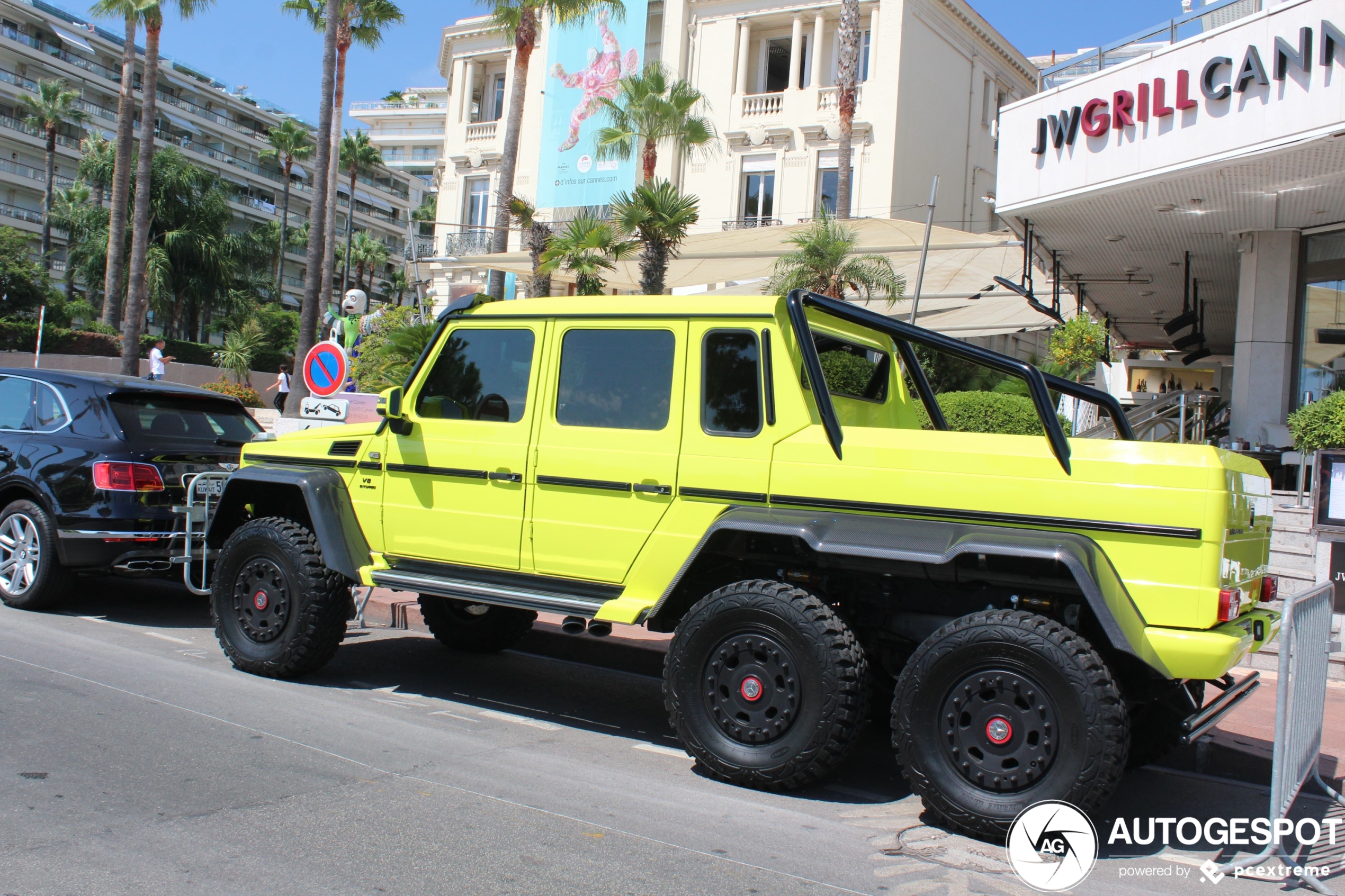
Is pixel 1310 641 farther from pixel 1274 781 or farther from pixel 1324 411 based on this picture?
pixel 1324 411

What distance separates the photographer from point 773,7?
3116cm

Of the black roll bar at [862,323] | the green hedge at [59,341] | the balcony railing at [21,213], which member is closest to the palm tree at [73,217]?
the balcony railing at [21,213]

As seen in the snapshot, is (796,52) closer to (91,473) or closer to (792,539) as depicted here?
(91,473)

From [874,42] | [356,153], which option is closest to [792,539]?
[874,42]

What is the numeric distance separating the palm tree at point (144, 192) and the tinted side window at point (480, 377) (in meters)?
26.8

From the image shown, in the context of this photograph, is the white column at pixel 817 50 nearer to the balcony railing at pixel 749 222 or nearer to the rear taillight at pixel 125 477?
the balcony railing at pixel 749 222

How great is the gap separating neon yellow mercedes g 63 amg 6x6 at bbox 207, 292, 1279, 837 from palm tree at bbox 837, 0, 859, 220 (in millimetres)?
20289

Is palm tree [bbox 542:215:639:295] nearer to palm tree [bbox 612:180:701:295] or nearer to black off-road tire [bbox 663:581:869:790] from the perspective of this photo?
palm tree [bbox 612:180:701:295]

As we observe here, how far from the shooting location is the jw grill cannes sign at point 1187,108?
9.43 m

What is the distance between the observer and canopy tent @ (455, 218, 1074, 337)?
16.5 m

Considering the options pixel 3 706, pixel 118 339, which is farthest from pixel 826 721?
pixel 118 339

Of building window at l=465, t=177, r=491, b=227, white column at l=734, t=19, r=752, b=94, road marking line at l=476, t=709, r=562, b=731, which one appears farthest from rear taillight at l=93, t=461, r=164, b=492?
building window at l=465, t=177, r=491, b=227

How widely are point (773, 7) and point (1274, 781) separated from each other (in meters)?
31.2

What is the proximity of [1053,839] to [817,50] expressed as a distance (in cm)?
3026
